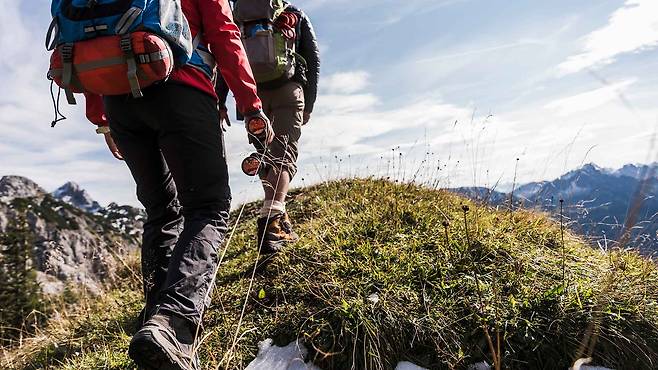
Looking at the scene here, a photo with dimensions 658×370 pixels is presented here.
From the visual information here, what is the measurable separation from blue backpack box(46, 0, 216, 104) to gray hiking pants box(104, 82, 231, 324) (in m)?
0.19

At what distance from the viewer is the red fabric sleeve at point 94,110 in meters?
2.86

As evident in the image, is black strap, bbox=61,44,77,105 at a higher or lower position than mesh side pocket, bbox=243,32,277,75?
lower

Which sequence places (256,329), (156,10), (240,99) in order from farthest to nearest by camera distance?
(256,329) → (240,99) → (156,10)

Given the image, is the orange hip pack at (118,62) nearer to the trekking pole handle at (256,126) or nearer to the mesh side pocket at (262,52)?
the trekking pole handle at (256,126)

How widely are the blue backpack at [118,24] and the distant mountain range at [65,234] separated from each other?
6.19 ft

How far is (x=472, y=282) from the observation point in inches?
113

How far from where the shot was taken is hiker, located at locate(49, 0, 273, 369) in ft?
6.50

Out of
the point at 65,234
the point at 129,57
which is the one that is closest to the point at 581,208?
the point at 129,57

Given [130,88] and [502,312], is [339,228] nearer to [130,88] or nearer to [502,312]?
[502,312]

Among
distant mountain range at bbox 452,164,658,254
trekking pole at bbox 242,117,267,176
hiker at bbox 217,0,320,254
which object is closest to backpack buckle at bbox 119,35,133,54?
trekking pole at bbox 242,117,267,176

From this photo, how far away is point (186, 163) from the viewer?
7.23ft

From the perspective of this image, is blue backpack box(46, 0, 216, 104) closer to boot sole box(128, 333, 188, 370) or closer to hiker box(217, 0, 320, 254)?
boot sole box(128, 333, 188, 370)

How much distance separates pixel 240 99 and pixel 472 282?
6.52 feet

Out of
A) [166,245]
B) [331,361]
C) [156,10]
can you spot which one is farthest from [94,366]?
→ [156,10]
